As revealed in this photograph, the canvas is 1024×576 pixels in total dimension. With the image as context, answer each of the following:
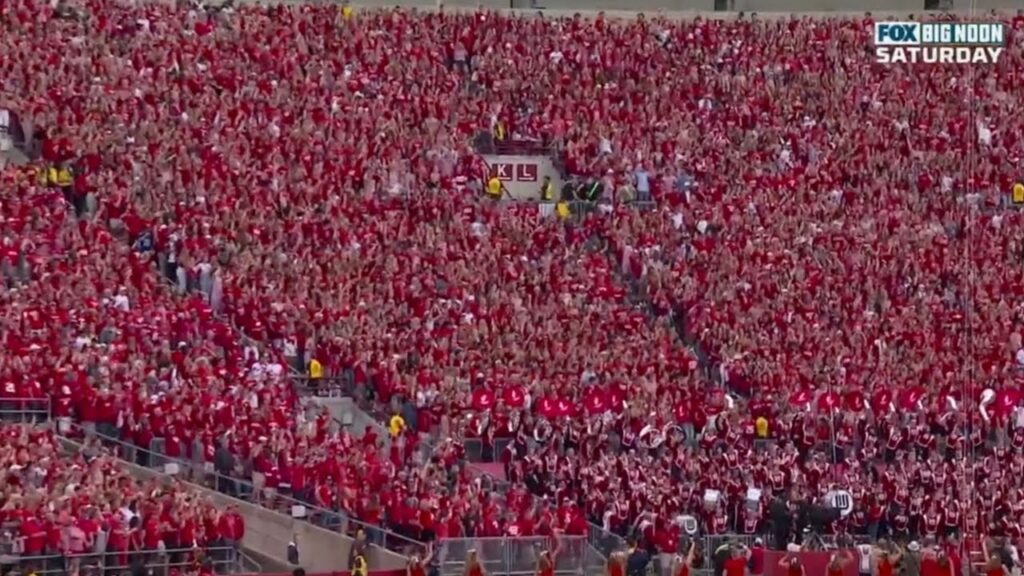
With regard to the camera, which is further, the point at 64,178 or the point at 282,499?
the point at 64,178

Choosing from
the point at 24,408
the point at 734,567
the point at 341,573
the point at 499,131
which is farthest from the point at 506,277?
the point at 341,573

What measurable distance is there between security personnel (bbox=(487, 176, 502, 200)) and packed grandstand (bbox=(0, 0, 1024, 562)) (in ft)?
0.46

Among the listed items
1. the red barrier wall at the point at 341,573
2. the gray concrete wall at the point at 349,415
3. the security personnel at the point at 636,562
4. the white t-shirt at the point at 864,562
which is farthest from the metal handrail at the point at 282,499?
the white t-shirt at the point at 864,562

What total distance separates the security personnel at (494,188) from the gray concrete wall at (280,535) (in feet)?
41.7

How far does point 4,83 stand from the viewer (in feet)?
132

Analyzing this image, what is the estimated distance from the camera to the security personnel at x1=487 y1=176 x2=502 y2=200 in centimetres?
4378

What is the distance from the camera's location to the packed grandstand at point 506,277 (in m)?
33.0

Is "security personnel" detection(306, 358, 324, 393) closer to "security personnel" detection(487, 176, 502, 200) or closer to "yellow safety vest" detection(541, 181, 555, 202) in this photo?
"security personnel" detection(487, 176, 502, 200)

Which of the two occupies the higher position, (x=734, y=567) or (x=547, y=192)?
(x=547, y=192)

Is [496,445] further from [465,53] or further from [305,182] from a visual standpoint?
[465,53]

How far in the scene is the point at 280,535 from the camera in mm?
32094

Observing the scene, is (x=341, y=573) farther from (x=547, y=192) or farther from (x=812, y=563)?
(x=547, y=192)

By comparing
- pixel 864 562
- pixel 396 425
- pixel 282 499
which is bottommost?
pixel 864 562

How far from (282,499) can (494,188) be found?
12.8m
